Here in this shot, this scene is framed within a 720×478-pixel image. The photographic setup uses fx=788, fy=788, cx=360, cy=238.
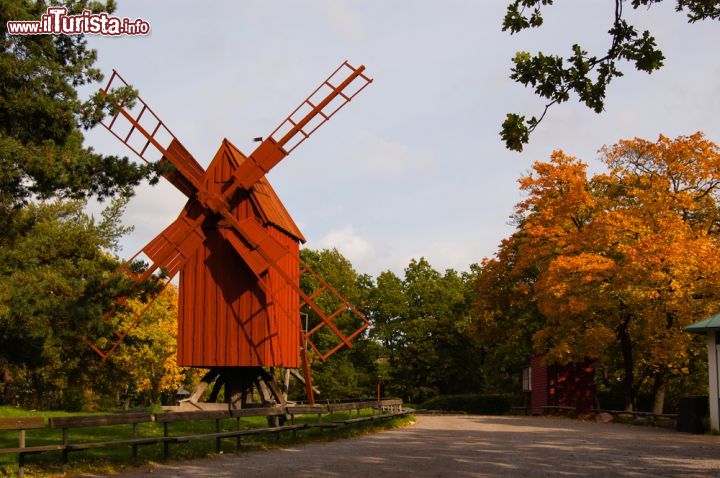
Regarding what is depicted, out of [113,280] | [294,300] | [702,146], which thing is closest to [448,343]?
[702,146]

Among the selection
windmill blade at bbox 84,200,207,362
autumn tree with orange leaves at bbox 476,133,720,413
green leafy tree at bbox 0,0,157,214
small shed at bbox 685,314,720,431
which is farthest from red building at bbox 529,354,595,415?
green leafy tree at bbox 0,0,157,214

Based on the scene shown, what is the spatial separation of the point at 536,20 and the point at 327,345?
2139 inches

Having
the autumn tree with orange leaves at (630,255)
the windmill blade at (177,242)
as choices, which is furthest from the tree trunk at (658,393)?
the windmill blade at (177,242)

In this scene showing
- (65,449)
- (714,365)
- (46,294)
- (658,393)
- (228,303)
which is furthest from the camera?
(658,393)

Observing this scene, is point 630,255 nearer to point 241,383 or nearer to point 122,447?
point 241,383

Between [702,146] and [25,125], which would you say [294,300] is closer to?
[25,125]

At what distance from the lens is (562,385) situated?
40.8m

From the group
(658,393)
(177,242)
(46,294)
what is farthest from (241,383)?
(658,393)

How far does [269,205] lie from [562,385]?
21.0m

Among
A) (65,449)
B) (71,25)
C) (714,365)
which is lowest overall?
(65,449)

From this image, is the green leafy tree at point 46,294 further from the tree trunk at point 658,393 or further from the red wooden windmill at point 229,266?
the tree trunk at point 658,393

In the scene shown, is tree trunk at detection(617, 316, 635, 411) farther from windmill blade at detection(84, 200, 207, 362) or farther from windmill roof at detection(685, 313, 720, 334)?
windmill blade at detection(84, 200, 207, 362)

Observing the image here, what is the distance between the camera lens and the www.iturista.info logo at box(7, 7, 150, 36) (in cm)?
1547

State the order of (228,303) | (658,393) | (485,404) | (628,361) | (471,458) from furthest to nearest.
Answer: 1. (485,404)
2. (658,393)
3. (628,361)
4. (228,303)
5. (471,458)
